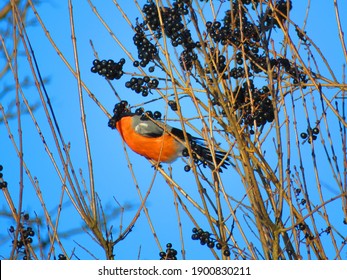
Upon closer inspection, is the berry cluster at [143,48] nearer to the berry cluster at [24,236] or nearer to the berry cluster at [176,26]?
the berry cluster at [176,26]

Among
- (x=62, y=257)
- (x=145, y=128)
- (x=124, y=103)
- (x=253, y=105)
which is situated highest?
(x=145, y=128)

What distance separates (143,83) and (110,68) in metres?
0.20

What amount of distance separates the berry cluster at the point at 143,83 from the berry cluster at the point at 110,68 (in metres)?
0.07

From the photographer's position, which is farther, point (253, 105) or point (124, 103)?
point (124, 103)

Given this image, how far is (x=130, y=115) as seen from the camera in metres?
4.29

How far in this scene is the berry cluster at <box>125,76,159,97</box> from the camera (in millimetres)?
2994

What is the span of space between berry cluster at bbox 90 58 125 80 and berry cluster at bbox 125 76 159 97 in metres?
0.07

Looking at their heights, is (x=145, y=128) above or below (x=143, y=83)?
above

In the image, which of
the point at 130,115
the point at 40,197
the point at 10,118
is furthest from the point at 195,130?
the point at 10,118

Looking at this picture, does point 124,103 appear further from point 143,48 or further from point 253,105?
point 253,105

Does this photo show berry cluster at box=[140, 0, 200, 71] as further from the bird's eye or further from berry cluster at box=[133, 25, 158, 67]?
the bird's eye

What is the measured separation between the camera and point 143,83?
303 centimetres

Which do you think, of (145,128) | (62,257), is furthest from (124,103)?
(145,128)

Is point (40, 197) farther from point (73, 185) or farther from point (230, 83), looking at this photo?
point (230, 83)
